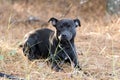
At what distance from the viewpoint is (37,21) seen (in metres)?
11.5

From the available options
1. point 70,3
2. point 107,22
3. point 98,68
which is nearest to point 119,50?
point 98,68

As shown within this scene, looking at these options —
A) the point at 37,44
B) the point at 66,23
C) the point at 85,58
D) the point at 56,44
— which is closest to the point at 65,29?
the point at 66,23

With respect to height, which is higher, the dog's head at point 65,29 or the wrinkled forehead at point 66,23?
the wrinkled forehead at point 66,23

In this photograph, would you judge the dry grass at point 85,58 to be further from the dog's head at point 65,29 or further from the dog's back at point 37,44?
the dog's head at point 65,29

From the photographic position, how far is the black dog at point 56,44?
21.5ft

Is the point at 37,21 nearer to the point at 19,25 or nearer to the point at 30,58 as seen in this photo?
the point at 19,25

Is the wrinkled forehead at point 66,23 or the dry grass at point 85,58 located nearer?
the dry grass at point 85,58

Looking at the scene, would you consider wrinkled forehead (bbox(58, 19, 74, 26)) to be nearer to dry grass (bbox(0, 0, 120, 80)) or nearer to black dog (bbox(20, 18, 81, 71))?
black dog (bbox(20, 18, 81, 71))

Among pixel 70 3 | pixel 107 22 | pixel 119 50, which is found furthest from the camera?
pixel 70 3

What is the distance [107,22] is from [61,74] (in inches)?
207

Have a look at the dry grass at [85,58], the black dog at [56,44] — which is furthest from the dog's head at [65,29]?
the dry grass at [85,58]

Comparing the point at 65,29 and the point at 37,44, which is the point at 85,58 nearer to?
the point at 65,29

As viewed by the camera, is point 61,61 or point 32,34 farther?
point 32,34

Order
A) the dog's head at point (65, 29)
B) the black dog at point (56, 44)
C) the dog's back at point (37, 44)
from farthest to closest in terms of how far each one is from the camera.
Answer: the dog's back at point (37, 44) → the black dog at point (56, 44) → the dog's head at point (65, 29)
